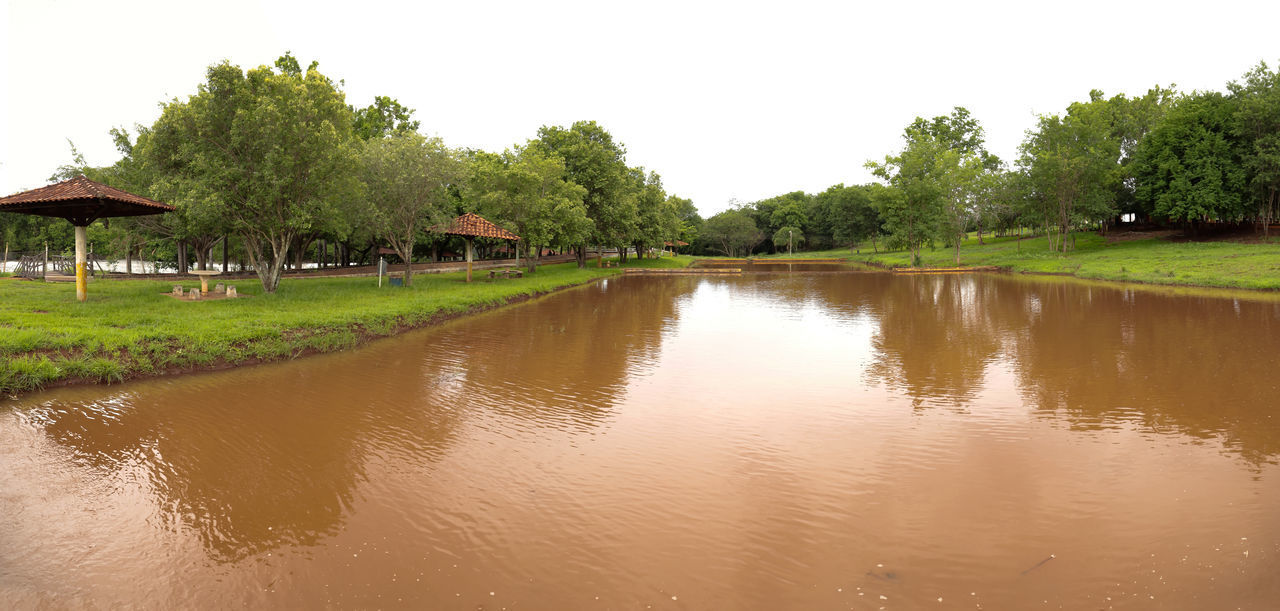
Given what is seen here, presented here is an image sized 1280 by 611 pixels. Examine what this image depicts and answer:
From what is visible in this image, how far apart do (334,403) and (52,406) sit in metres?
4.00

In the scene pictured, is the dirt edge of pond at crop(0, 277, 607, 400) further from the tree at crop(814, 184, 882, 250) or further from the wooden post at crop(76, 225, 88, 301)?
the tree at crop(814, 184, 882, 250)

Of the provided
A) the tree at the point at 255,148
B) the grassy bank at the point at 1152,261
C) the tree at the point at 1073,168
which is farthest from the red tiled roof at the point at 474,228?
the tree at the point at 1073,168

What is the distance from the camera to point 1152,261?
35000 mm

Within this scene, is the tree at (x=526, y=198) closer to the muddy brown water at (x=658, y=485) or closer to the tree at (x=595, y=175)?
the tree at (x=595, y=175)

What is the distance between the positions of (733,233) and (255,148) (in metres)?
77.4

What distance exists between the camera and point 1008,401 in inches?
357

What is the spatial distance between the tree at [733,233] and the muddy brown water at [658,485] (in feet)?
261

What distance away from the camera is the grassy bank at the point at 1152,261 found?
27.4 meters

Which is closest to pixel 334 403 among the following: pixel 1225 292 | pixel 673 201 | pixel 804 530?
pixel 804 530

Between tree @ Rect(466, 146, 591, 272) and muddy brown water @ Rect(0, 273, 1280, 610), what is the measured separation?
2108cm

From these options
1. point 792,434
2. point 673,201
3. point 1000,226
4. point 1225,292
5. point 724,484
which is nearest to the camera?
point 724,484

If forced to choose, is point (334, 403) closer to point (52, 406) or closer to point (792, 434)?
point (52, 406)

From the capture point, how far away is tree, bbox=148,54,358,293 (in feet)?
59.4

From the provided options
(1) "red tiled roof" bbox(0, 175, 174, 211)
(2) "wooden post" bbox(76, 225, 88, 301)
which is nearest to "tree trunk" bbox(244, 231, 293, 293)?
(1) "red tiled roof" bbox(0, 175, 174, 211)
